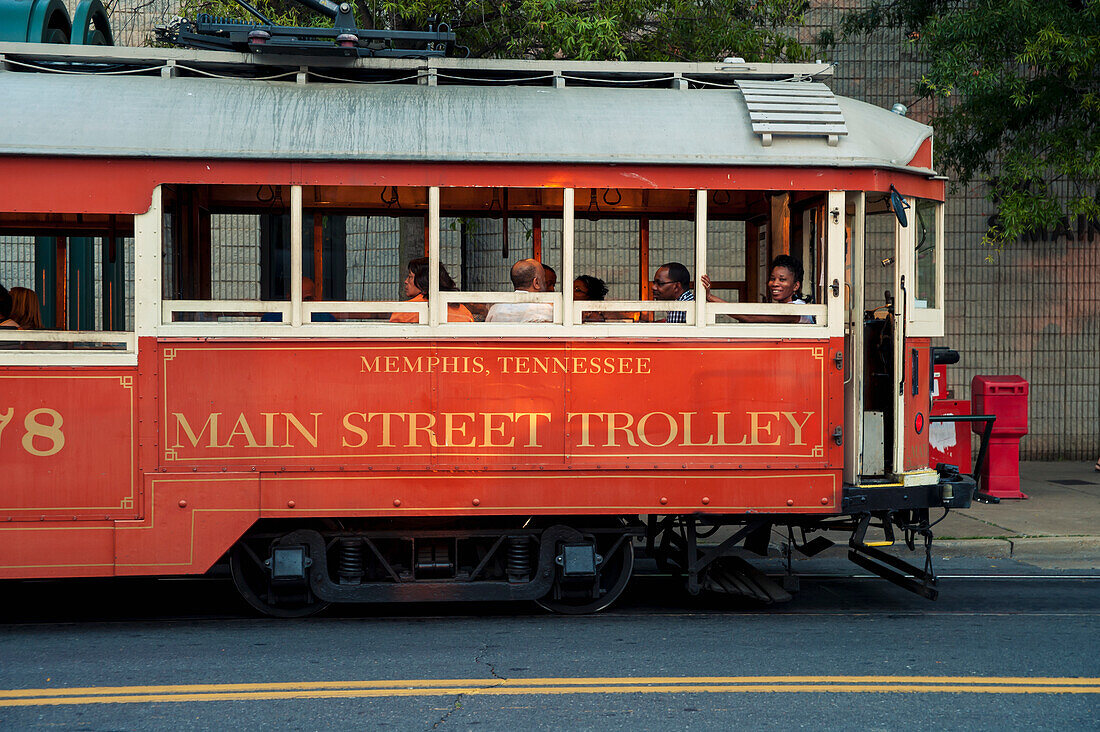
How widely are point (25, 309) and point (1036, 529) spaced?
803cm

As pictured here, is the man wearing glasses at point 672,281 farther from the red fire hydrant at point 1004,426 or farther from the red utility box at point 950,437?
the red fire hydrant at point 1004,426

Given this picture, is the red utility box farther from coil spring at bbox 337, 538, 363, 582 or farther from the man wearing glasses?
coil spring at bbox 337, 538, 363, 582

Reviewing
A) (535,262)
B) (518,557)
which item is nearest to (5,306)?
(535,262)

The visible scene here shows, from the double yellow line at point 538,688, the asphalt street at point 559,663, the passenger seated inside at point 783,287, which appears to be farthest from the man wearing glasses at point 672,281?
the double yellow line at point 538,688

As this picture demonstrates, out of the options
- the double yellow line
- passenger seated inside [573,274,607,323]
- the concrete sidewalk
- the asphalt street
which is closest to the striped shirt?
passenger seated inside [573,274,607,323]

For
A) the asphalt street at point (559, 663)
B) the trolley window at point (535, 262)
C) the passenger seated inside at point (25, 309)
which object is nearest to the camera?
the asphalt street at point (559, 663)

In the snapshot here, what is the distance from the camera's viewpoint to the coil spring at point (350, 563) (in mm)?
6129

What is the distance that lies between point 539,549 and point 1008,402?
648cm

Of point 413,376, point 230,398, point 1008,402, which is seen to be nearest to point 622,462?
point 413,376

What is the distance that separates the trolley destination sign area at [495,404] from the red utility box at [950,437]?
502 cm

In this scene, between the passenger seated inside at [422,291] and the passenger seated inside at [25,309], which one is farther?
the passenger seated inside at [25,309]

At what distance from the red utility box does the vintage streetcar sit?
14.1ft

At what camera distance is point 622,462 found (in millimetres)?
6055

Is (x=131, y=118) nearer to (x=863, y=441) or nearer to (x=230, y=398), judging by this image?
(x=230, y=398)
